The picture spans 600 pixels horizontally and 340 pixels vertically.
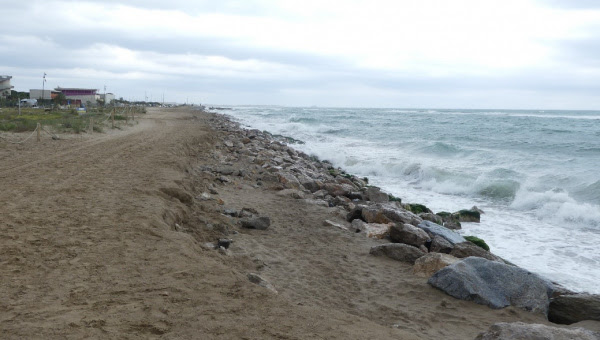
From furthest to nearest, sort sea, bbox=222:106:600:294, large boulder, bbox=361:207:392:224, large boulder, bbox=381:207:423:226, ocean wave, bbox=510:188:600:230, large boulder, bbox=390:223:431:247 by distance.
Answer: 1. ocean wave, bbox=510:188:600:230
2. large boulder, bbox=381:207:423:226
3. large boulder, bbox=361:207:392:224
4. sea, bbox=222:106:600:294
5. large boulder, bbox=390:223:431:247

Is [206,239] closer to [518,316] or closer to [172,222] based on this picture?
[172,222]

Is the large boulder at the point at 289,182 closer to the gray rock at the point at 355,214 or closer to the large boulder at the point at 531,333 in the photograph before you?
the gray rock at the point at 355,214

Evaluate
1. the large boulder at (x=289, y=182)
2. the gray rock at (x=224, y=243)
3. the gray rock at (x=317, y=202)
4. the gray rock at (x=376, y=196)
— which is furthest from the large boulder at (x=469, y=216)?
the gray rock at (x=224, y=243)

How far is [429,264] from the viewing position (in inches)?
223

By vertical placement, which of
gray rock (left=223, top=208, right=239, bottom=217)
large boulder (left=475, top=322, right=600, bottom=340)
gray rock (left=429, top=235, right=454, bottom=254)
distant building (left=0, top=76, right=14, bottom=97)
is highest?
distant building (left=0, top=76, right=14, bottom=97)

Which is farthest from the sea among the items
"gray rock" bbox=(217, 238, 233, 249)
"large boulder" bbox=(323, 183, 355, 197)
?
"gray rock" bbox=(217, 238, 233, 249)

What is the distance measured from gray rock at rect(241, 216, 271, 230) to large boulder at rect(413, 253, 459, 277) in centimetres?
246

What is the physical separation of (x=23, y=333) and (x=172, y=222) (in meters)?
3.36

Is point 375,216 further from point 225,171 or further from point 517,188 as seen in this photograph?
point 517,188

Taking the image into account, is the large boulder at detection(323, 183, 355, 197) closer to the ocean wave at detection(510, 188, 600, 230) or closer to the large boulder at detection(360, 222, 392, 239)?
the large boulder at detection(360, 222, 392, 239)

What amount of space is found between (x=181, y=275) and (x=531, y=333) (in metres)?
2.86

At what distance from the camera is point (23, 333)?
2945 mm

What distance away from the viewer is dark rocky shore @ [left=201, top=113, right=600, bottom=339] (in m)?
4.71

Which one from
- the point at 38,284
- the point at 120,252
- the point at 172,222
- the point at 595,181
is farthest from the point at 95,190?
the point at 595,181
